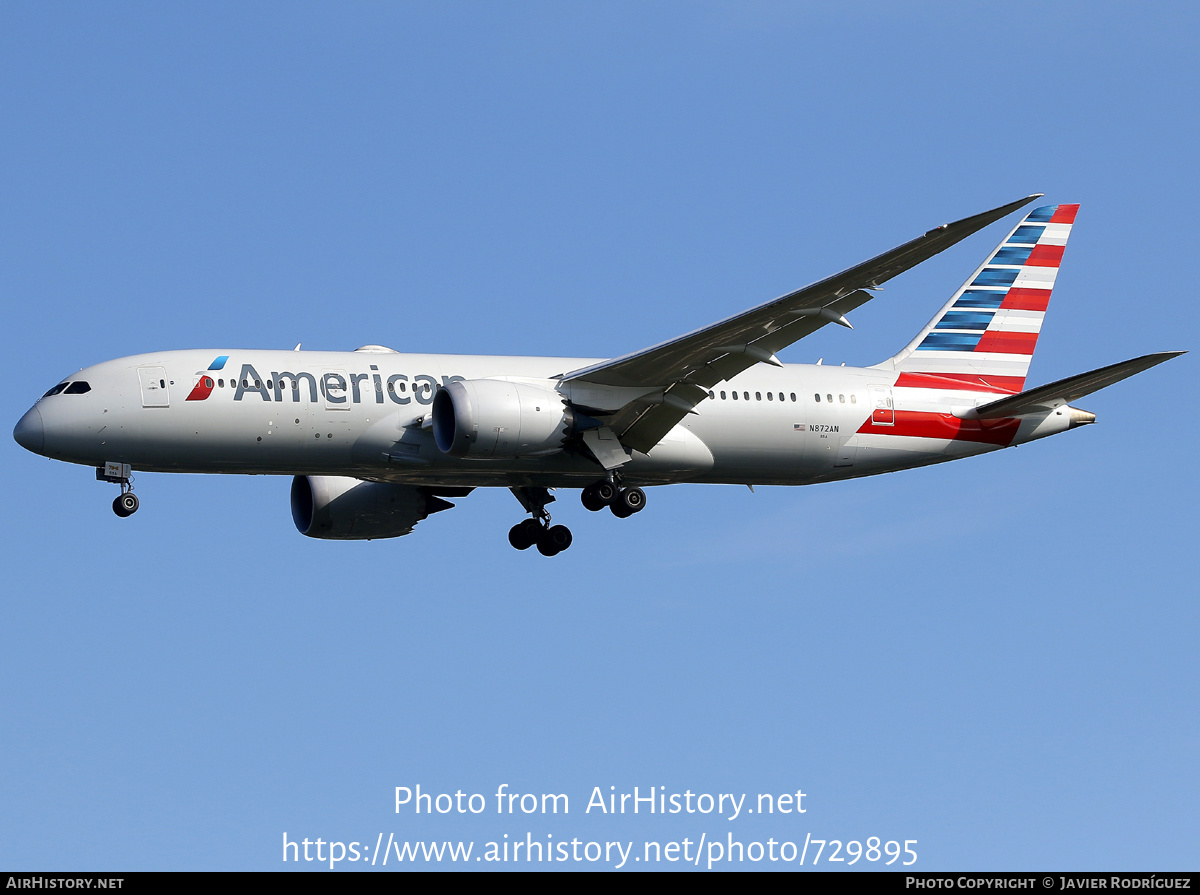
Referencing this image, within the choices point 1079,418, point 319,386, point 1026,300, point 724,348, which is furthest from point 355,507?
point 1026,300

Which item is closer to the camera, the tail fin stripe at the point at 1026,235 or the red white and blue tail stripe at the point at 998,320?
the red white and blue tail stripe at the point at 998,320

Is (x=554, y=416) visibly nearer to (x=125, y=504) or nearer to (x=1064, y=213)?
(x=125, y=504)

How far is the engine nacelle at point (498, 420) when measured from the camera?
3497 cm

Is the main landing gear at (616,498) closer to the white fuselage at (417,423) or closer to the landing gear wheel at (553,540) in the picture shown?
the white fuselage at (417,423)

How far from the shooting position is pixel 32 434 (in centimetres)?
3506

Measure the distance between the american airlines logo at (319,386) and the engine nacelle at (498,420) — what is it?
Answer: 3.34ft

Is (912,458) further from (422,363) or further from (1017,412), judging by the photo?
(422,363)

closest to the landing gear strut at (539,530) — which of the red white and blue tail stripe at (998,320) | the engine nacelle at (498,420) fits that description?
the engine nacelle at (498,420)

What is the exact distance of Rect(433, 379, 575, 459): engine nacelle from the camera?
3497 cm

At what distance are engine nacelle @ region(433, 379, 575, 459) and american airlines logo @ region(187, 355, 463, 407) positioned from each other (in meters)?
1.02

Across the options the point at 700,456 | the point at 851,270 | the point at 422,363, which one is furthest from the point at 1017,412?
the point at 422,363

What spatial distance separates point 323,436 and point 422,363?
313 cm

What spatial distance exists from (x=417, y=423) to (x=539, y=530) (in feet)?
21.1

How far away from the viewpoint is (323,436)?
117 ft
